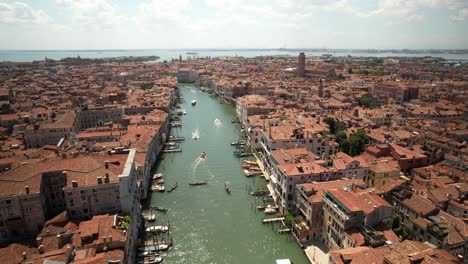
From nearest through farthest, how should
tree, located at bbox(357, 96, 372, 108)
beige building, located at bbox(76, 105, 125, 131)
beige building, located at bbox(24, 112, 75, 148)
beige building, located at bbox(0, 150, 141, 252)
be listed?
beige building, located at bbox(0, 150, 141, 252)
beige building, located at bbox(24, 112, 75, 148)
beige building, located at bbox(76, 105, 125, 131)
tree, located at bbox(357, 96, 372, 108)

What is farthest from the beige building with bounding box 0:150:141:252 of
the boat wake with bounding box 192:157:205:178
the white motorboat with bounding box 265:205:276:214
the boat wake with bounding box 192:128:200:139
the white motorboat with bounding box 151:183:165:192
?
the boat wake with bounding box 192:128:200:139

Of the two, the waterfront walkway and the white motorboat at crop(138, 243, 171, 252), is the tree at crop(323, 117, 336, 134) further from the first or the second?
the white motorboat at crop(138, 243, 171, 252)

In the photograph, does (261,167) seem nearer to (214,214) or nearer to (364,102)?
(214,214)

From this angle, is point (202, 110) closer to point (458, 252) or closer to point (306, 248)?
point (306, 248)

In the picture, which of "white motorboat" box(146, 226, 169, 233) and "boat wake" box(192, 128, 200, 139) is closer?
"white motorboat" box(146, 226, 169, 233)

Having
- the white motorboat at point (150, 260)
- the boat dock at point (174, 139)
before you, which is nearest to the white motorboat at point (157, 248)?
the white motorboat at point (150, 260)

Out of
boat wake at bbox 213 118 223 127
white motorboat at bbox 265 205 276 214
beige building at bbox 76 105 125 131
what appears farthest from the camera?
boat wake at bbox 213 118 223 127

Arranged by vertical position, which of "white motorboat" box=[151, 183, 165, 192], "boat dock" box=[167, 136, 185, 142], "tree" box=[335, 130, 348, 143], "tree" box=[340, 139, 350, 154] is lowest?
"white motorboat" box=[151, 183, 165, 192]

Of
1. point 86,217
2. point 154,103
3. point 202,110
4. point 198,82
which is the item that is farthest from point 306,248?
→ point 198,82
